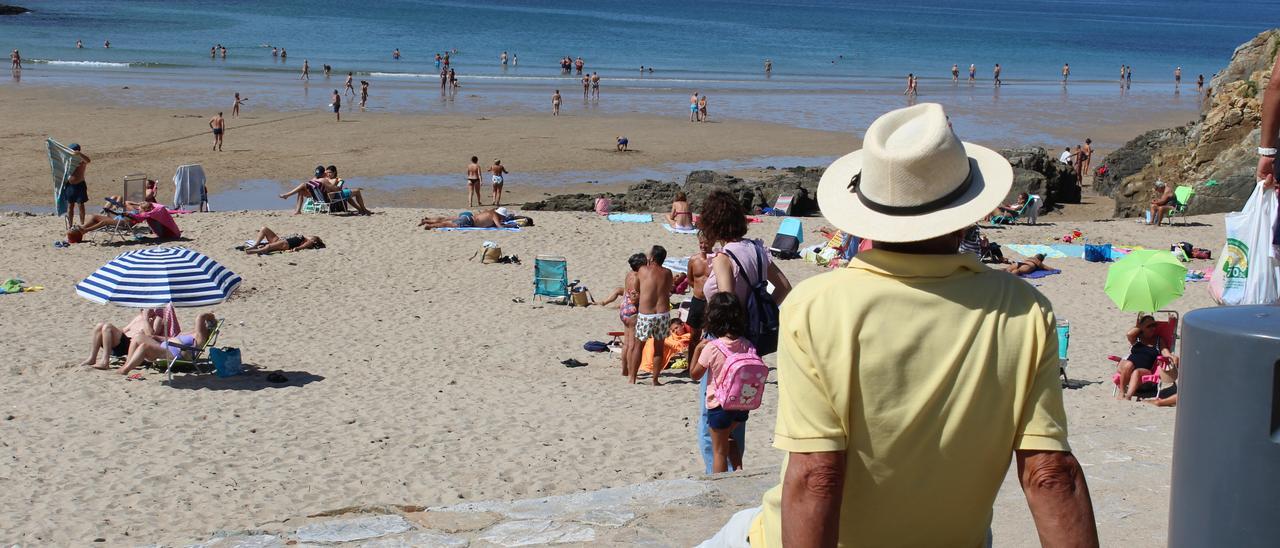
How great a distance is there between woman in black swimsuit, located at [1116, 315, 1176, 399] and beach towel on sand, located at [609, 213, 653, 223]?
9.42 m

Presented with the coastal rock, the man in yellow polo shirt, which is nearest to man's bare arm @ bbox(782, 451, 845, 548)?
the man in yellow polo shirt

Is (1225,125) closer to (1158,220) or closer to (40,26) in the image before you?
(1158,220)

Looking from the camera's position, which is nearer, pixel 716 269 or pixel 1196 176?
pixel 716 269

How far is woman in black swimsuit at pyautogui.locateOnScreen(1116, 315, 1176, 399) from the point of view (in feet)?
30.4

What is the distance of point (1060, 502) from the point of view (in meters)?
2.09

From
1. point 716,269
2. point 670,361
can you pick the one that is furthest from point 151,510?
point 670,361

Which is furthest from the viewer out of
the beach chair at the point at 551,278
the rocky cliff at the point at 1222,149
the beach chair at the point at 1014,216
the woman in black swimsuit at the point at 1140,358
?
the rocky cliff at the point at 1222,149

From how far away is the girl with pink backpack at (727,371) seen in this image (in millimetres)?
5723

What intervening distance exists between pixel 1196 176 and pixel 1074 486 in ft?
64.7

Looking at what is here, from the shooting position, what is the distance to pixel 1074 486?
6.89 feet

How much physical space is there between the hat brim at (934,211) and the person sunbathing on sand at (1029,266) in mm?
12540

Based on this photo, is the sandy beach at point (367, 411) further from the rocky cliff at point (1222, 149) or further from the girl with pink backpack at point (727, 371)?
the rocky cliff at point (1222, 149)

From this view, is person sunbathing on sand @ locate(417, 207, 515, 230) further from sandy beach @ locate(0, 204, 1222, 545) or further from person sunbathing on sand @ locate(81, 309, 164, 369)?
person sunbathing on sand @ locate(81, 309, 164, 369)

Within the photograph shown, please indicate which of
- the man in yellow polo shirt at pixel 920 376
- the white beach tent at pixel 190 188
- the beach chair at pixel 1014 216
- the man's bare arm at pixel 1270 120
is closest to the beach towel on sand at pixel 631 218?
the beach chair at pixel 1014 216
